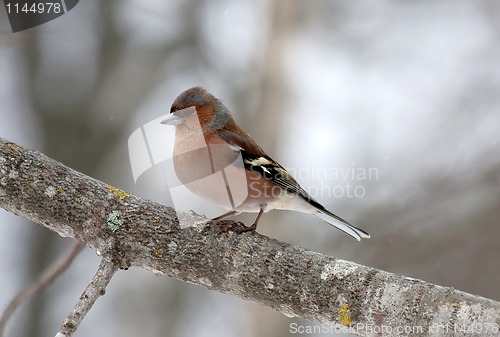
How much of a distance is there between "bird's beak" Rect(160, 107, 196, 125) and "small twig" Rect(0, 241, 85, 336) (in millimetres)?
1607

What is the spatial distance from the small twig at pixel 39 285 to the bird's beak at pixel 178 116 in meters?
1.61

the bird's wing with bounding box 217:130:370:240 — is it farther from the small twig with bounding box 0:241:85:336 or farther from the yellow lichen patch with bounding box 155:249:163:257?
Answer: the small twig with bounding box 0:241:85:336

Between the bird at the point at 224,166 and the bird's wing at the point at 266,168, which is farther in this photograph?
the bird's wing at the point at 266,168

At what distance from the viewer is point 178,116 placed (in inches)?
165

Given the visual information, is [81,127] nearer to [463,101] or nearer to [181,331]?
[181,331]

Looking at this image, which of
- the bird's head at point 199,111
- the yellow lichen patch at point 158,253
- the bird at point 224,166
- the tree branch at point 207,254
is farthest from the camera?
the bird's head at point 199,111

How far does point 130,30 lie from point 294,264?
24.4ft

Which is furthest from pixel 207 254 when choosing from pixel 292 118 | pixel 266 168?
pixel 292 118

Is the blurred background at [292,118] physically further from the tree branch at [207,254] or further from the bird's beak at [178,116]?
the tree branch at [207,254]

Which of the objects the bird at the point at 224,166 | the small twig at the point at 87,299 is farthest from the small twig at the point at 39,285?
the bird at the point at 224,166

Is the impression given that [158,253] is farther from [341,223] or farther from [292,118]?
[292,118]

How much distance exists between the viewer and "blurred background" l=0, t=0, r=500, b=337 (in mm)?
7047

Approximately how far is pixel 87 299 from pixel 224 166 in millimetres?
1586

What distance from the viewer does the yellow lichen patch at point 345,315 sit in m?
2.59
